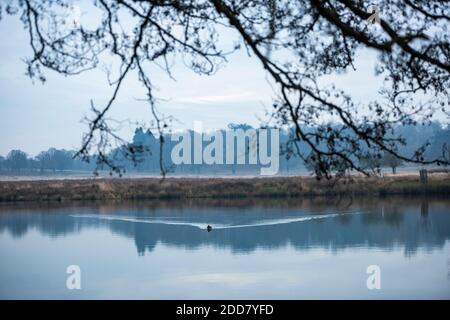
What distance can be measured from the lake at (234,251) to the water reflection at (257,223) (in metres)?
0.03

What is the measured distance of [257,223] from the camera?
14.6 m

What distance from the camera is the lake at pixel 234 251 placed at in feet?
26.1

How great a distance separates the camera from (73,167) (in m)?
42.6

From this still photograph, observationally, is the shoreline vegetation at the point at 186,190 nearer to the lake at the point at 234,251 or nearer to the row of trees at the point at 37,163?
the lake at the point at 234,251

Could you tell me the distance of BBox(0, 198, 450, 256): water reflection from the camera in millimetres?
11906

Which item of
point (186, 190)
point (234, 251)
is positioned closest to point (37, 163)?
point (186, 190)

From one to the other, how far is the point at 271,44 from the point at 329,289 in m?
4.99

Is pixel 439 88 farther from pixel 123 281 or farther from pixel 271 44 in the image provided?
pixel 123 281

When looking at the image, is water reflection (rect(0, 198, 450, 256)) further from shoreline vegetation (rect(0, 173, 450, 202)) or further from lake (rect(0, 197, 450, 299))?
shoreline vegetation (rect(0, 173, 450, 202))

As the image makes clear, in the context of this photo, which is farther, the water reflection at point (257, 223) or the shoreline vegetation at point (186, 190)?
the shoreline vegetation at point (186, 190)

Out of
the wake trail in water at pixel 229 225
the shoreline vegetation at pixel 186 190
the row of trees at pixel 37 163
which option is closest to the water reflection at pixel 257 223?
the wake trail in water at pixel 229 225

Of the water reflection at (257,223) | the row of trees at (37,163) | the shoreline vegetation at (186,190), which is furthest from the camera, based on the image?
the row of trees at (37,163)

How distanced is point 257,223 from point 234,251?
11.4 feet
